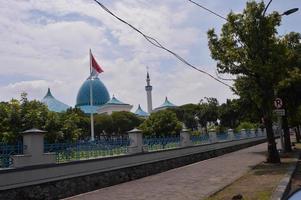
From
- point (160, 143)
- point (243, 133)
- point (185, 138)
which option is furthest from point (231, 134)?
point (160, 143)

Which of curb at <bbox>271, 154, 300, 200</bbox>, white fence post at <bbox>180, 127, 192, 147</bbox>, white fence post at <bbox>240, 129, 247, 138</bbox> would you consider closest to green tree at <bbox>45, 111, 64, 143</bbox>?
curb at <bbox>271, 154, 300, 200</bbox>

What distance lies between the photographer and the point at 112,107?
8144 cm

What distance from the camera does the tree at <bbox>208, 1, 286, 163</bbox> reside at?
18047mm

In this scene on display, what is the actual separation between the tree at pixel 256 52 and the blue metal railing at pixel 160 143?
14.1 feet

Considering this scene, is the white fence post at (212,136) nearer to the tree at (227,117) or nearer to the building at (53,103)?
the tree at (227,117)

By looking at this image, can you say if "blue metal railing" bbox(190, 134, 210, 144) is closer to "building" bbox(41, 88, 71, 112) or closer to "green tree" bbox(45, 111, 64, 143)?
"green tree" bbox(45, 111, 64, 143)

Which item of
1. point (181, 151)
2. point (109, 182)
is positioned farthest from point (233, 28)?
point (109, 182)

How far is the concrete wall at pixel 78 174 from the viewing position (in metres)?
10.4

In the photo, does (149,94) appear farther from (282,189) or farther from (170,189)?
(282,189)

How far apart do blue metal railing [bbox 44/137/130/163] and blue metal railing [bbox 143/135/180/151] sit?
1758mm

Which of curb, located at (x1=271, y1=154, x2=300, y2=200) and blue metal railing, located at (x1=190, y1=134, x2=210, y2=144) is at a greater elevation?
blue metal railing, located at (x1=190, y1=134, x2=210, y2=144)

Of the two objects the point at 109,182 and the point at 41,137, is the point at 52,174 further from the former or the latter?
the point at 109,182

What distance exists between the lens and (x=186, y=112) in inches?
3159

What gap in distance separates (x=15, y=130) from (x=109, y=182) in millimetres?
3854
